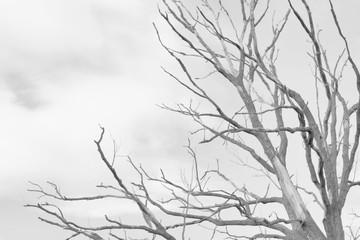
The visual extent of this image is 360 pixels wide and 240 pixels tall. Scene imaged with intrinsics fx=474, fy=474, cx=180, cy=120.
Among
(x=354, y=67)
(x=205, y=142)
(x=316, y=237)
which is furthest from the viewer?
(x=316, y=237)

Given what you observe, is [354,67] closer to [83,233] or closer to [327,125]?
[327,125]

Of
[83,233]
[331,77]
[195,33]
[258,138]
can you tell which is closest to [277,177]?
[258,138]

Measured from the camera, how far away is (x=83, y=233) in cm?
372

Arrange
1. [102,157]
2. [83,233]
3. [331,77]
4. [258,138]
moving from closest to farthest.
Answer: [102,157], [83,233], [331,77], [258,138]

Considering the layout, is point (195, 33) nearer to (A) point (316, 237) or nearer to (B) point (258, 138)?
(B) point (258, 138)

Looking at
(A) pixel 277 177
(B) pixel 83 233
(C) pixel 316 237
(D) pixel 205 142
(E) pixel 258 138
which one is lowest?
(B) pixel 83 233

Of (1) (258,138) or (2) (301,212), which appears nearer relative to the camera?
(2) (301,212)

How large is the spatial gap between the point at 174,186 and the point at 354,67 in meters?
4.25

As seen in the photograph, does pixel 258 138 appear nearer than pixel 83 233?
No

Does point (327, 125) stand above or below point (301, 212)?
above

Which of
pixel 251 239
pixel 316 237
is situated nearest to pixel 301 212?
pixel 316 237

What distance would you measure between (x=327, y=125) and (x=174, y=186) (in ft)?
11.0

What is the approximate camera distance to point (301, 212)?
23.4ft

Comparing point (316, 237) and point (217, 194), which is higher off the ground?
point (217, 194)
